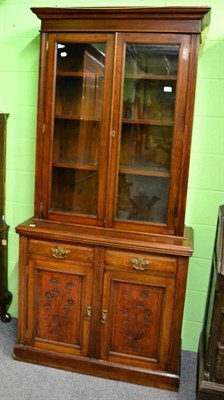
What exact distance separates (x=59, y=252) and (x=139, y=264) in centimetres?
49

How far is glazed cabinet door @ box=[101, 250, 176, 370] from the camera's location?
7.00 ft

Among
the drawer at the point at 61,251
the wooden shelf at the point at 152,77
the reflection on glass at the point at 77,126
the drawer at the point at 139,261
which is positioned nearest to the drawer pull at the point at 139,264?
the drawer at the point at 139,261

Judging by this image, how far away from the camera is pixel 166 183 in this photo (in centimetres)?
220

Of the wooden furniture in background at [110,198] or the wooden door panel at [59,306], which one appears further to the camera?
the wooden door panel at [59,306]

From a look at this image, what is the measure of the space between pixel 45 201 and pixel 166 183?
757mm

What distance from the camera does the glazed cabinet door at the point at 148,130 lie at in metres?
2.06

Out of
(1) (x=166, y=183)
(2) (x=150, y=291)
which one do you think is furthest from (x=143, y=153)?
(2) (x=150, y=291)

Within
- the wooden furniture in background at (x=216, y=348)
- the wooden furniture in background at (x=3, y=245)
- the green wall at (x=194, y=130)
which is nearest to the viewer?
the wooden furniture in background at (x=216, y=348)

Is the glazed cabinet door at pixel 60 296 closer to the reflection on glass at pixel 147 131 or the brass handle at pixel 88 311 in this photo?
the brass handle at pixel 88 311

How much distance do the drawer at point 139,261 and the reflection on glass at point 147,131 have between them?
0.22 meters

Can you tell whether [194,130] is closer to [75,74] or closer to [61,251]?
[75,74]

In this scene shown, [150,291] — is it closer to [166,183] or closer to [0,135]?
[166,183]

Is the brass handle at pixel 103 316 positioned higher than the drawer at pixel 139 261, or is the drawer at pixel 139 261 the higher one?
the drawer at pixel 139 261

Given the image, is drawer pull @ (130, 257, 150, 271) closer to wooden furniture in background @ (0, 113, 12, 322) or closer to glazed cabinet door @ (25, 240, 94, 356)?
glazed cabinet door @ (25, 240, 94, 356)
